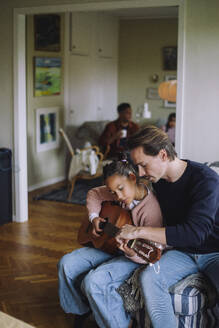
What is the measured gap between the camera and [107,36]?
8.58m

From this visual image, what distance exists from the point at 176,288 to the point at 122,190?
1.96ft

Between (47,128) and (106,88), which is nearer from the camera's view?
(47,128)

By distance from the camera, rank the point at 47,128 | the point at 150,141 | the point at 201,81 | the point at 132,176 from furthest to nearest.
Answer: the point at 47,128, the point at 201,81, the point at 132,176, the point at 150,141

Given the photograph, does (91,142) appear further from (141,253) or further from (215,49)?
(141,253)

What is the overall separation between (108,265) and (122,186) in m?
0.48

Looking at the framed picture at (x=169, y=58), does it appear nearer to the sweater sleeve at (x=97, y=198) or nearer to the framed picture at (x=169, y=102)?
the framed picture at (x=169, y=102)

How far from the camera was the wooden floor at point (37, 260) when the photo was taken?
3.32 meters

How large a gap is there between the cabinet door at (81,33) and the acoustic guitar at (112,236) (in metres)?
4.96

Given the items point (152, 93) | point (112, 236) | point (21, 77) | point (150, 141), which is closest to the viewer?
point (150, 141)

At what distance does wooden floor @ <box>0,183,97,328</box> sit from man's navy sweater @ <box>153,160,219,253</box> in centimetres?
104

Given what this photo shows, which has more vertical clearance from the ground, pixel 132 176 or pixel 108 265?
pixel 132 176

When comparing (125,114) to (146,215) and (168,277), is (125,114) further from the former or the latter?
(168,277)

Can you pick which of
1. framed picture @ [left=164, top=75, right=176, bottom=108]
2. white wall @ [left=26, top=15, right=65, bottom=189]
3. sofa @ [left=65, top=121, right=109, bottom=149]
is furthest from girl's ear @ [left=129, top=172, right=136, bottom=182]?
framed picture @ [left=164, top=75, right=176, bottom=108]

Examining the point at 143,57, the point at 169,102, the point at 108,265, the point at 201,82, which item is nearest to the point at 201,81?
the point at 201,82
